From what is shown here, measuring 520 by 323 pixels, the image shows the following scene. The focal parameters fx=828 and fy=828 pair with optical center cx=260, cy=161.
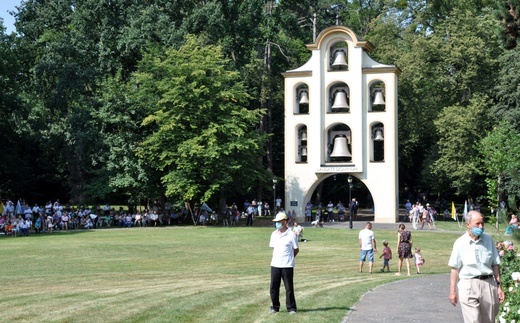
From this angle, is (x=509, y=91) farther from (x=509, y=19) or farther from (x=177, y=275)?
(x=509, y=19)

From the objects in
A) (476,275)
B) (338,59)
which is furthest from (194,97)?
(476,275)

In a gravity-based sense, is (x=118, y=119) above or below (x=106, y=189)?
above

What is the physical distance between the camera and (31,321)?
14.1 metres

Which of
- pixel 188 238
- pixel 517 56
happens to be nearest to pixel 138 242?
pixel 188 238

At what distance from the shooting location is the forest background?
53438 mm

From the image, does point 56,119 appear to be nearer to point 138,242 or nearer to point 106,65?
point 106,65

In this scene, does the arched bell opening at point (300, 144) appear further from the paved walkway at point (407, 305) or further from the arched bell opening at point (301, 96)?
the paved walkway at point (407, 305)

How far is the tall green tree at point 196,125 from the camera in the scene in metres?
52.2

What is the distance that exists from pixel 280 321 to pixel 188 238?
27483 mm

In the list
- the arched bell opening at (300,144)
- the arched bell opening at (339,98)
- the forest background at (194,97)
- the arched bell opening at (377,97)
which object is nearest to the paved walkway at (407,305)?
the forest background at (194,97)

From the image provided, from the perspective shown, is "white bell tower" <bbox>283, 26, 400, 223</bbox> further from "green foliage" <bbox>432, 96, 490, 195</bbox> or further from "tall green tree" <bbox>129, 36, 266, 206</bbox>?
"green foliage" <bbox>432, 96, 490, 195</bbox>

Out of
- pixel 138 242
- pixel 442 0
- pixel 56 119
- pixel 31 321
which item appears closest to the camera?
pixel 31 321

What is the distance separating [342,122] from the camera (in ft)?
188

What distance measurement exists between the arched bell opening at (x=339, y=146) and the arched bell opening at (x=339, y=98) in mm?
1689
